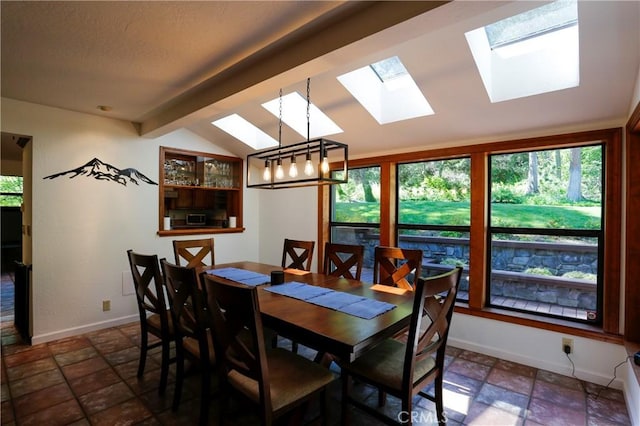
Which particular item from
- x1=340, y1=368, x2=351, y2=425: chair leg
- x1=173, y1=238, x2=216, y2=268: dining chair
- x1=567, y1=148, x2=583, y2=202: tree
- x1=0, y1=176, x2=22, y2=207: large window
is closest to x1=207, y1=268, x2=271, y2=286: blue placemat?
x1=173, y1=238, x2=216, y2=268: dining chair

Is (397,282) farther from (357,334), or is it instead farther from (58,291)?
(58,291)

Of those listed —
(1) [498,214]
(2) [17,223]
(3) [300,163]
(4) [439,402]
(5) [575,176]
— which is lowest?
(4) [439,402]

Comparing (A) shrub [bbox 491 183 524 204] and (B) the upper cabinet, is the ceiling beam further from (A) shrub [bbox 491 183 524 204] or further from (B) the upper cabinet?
(A) shrub [bbox 491 183 524 204]

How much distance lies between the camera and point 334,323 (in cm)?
175

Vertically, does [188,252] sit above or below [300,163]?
below

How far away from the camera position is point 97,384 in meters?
2.51

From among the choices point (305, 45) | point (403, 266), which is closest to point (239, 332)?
point (403, 266)

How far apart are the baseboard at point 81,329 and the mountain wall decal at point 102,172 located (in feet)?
5.37

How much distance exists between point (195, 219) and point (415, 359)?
3.92 m

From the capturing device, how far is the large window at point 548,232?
8.96 ft

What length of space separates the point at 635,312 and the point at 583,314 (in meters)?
0.42

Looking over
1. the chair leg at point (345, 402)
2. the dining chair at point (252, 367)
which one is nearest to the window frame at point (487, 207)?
the chair leg at point (345, 402)

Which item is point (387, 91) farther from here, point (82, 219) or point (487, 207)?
point (82, 219)

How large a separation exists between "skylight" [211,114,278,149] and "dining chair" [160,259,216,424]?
2611 mm
